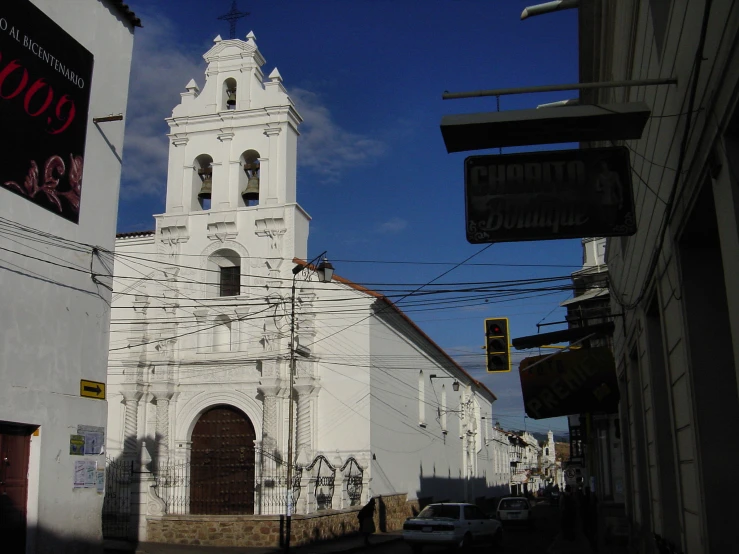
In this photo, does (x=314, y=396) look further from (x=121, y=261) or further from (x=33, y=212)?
(x=33, y=212)

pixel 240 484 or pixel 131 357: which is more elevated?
pixel 131 357

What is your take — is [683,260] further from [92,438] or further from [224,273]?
[224,273]

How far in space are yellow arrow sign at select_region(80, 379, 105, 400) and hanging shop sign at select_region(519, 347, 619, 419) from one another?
27.2 ft

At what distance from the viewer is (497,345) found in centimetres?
1673

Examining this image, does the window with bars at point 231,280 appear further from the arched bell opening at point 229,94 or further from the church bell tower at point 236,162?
the arched bell opening at point 229,94

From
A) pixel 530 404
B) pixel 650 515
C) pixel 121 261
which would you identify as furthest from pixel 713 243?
pixel 121 261

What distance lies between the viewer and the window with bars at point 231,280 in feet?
101

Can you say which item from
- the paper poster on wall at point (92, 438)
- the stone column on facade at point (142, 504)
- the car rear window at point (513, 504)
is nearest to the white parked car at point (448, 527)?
the stone column on facade at point (142, 504)

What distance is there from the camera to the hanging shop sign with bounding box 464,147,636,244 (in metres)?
6.59

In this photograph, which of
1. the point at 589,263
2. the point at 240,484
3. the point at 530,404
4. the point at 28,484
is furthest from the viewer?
the point at 589,263

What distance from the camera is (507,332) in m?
17.0

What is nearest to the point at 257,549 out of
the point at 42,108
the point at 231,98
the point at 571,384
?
the point at 571,384

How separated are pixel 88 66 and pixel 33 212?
3631 millimetres

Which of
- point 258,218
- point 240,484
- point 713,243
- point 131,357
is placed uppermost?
point 258,218
